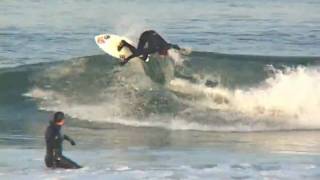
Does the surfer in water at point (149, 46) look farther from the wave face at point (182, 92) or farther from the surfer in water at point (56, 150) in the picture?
the surfer in water at point (56, 150)

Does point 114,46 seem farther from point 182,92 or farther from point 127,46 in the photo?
point 182,92

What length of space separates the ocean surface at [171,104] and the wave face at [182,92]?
0.03 metres

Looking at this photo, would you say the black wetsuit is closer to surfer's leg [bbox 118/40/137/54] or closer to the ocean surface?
the ocean surface

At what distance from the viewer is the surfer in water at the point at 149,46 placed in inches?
726

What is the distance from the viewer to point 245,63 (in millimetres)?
23906

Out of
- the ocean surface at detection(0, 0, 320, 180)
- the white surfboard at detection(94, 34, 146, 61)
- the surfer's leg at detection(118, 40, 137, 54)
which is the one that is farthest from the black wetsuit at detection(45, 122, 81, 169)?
the white surfboard at detection(94, 34, 146, 61)

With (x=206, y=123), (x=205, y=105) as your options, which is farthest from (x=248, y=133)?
(x=205, y=105)

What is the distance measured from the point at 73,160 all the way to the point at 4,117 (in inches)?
246

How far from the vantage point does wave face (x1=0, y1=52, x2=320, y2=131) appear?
60.5ft

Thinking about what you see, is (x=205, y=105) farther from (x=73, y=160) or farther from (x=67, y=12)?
(x=67, y=12)

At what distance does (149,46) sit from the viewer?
18.8 m

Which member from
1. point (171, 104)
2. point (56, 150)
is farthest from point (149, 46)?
point (56, 150)

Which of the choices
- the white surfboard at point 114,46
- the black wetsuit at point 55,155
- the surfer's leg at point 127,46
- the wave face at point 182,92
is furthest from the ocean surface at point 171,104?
the surfer's leg at point 127,46

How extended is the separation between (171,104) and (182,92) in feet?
2.78
